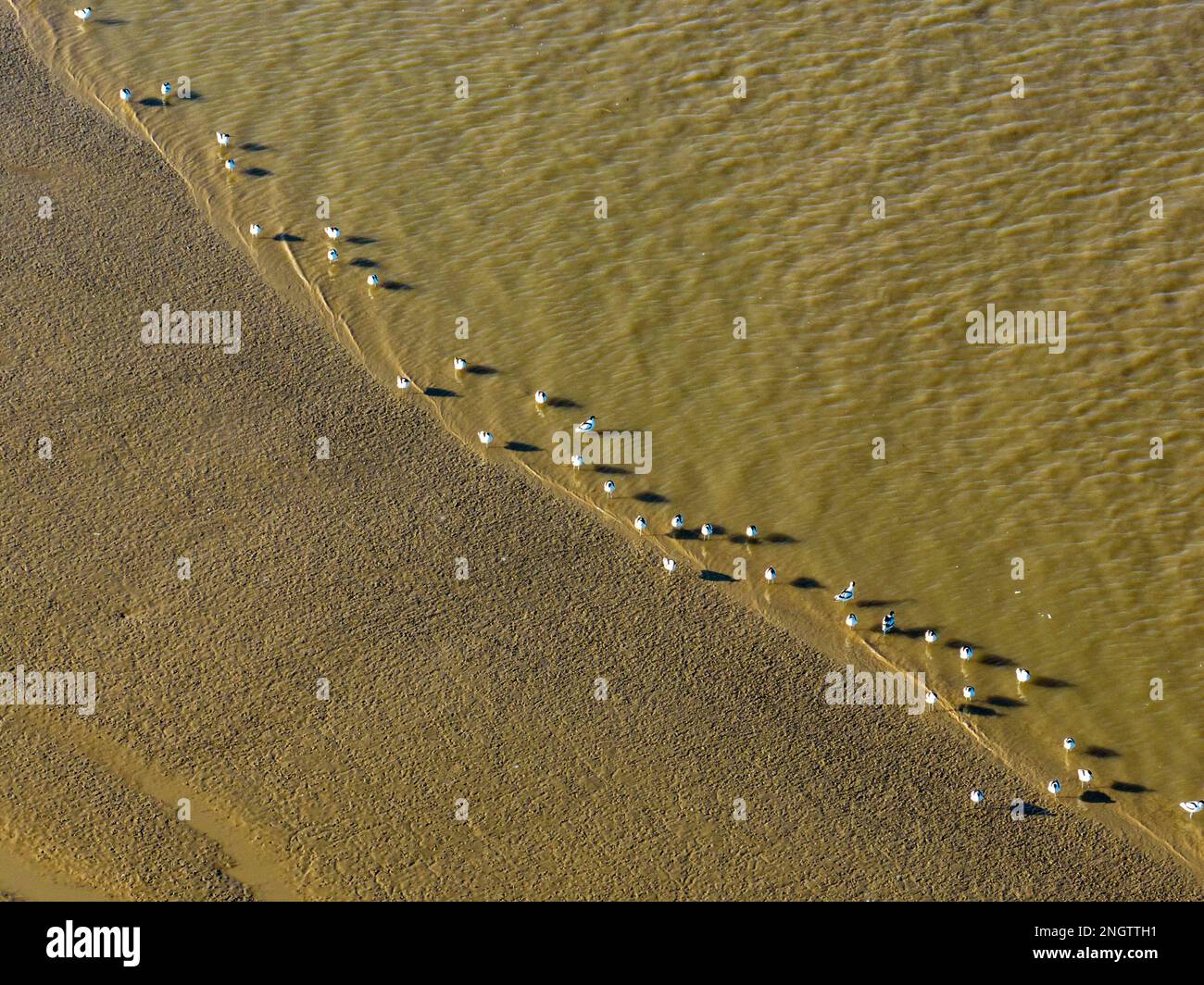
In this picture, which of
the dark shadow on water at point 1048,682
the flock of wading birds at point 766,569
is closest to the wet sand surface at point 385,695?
the flock of wading birds at point 766,569

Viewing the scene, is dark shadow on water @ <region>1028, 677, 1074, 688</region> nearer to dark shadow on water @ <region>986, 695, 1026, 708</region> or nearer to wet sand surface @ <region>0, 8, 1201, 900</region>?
dark shadow on water @ <region>986, 695, 1026, 708</region>

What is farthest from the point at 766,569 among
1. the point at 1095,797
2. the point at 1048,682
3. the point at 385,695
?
the point at 385,695

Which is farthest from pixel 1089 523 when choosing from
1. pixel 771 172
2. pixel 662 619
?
pixel 771 172

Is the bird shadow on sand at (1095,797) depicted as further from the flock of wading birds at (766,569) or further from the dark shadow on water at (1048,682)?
the dark shadow on water at (1048,682)

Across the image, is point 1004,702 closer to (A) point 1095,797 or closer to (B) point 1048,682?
(B) point 1048,682

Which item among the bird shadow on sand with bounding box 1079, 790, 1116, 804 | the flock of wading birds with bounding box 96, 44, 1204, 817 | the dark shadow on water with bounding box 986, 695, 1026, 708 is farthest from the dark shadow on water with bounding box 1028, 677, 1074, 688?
the bird shadow on sand with bounding box 1079, 790, 1116, 804

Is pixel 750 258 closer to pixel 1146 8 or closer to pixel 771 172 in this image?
pixel 771 172

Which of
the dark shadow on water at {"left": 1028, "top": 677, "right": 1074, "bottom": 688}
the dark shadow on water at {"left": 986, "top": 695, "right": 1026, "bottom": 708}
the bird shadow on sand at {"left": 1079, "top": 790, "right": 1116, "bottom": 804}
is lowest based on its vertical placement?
the bird shadow on sand at {"left": 1079, "top": 790, "right": 1116, "bottom": 804}
